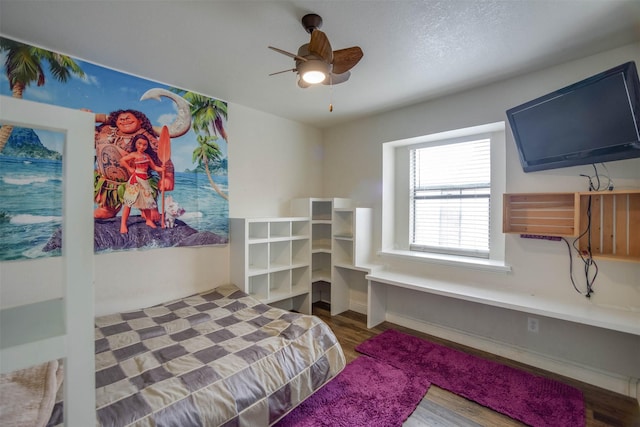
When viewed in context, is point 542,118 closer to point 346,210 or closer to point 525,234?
point 525,234

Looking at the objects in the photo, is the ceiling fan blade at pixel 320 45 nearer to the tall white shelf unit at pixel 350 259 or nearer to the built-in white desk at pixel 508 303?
the tall white shelf unit at pixel 350 259

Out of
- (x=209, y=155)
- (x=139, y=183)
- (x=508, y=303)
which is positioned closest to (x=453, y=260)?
(x=508, y=303)

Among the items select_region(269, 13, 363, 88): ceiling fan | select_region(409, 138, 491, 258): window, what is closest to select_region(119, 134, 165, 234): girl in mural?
select_region(269, 13, 363, 88): ceiling fan

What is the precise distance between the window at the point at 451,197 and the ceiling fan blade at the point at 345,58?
182 cm

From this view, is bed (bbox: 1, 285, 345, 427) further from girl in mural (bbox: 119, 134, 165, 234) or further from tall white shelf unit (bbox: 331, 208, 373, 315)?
tall white shelf unit (bbox: 331, 208, 373, 315)

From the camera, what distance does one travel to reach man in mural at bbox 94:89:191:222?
7.67ft

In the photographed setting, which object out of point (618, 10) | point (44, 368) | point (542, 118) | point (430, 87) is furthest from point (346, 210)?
point (44, 368)

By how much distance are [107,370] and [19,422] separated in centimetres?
43

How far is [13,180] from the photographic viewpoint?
200 centimetres

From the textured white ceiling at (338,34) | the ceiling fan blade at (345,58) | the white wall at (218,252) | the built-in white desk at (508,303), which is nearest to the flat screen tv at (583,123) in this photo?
the textured white ceiling at (338,34)

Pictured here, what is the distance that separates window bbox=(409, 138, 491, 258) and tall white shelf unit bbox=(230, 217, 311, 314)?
1.37 metres

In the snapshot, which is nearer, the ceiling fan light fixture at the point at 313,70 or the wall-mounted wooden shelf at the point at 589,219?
the ceiling fan light fixture at the point at 313,70

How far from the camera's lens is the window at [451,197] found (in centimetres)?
299

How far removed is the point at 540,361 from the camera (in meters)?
2.44
